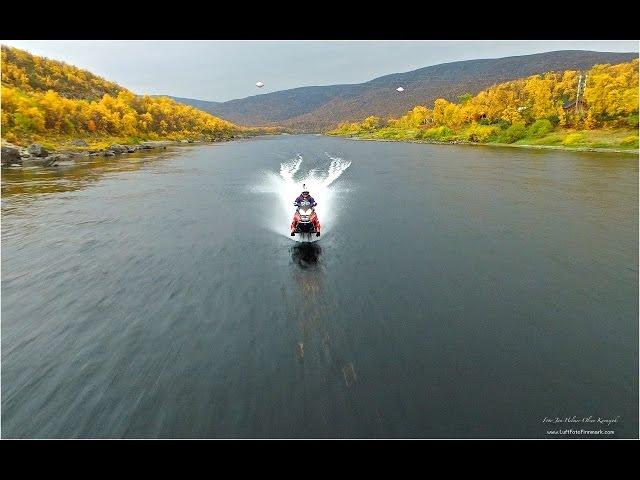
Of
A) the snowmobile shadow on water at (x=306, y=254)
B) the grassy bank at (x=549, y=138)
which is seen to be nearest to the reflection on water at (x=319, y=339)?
the snowmobile shadow on water at (x=306, y=254)

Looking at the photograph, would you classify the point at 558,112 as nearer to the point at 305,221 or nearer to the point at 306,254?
the point at 305,221

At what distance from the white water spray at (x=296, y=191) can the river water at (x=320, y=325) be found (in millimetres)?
633

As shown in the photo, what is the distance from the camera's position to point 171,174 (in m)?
54.0

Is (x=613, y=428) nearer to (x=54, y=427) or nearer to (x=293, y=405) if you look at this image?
(x=293, y=405)

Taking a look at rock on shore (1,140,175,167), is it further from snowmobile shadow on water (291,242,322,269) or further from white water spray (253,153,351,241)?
snowmobile shadow on water (291,242,322,269)

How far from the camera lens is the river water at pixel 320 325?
→ 8508 millimetres

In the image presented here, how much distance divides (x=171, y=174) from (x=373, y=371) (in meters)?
52.3

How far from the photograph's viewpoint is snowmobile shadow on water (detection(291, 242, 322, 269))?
59.0ft

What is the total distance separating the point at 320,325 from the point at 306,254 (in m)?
7.36

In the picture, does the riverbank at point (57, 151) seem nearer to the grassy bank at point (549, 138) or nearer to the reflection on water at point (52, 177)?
the reflection on water at point (52, 177)

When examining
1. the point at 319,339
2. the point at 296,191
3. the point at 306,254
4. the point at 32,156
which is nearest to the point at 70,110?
the point at 32,156

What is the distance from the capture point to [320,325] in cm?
1232

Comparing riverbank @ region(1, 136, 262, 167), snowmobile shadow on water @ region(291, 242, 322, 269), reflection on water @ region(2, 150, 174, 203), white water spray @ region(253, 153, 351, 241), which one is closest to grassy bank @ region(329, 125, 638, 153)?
white water spray @ region(253, 153, 351, 241)
